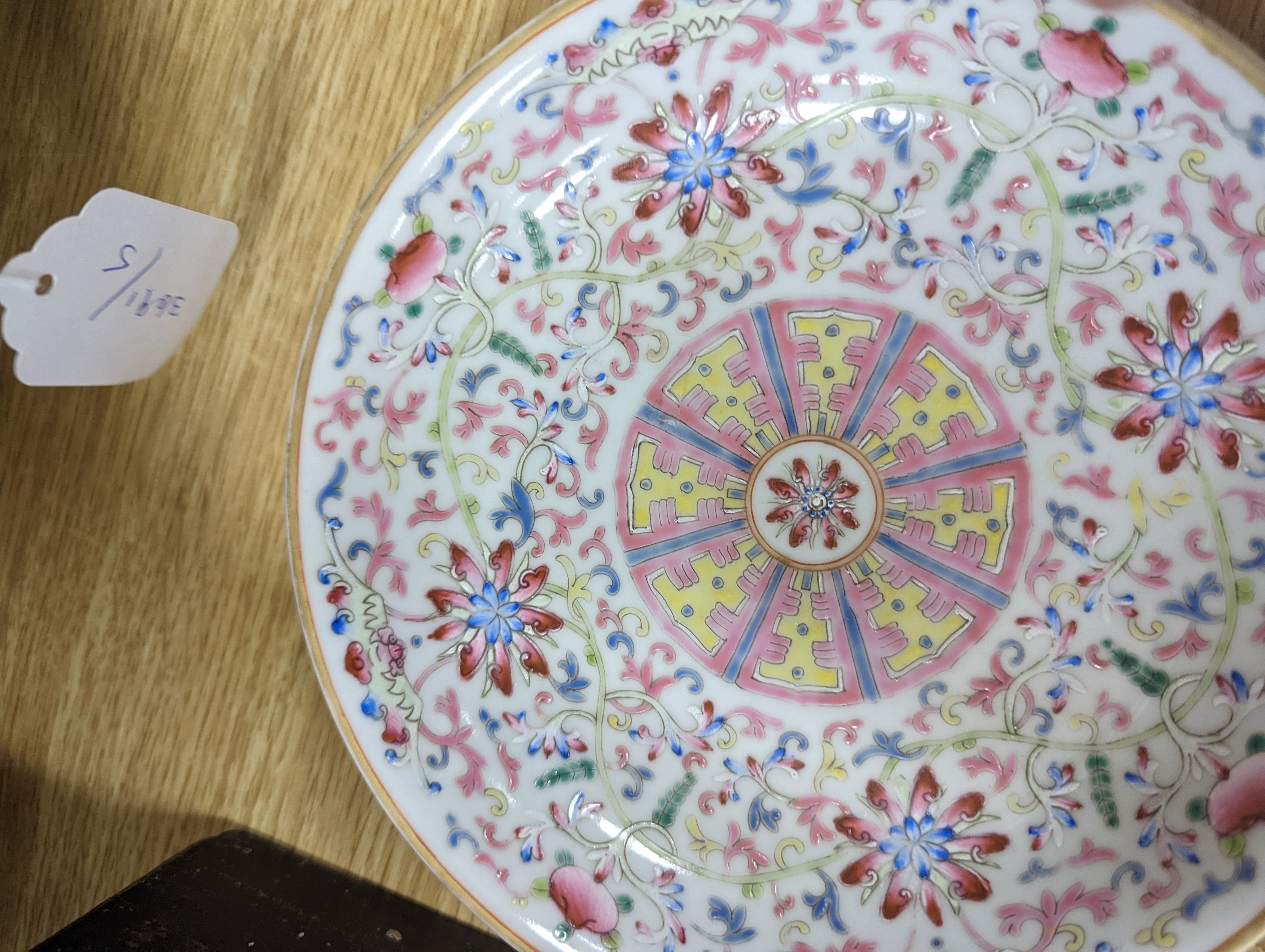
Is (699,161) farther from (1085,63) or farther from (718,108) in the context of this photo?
(1085,63)

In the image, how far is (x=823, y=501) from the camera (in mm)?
671

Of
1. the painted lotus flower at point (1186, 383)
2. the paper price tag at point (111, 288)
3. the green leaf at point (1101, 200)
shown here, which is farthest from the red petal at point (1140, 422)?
the paper price tag at point (111, 288)

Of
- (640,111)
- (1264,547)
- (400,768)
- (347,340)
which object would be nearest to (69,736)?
(400,768)

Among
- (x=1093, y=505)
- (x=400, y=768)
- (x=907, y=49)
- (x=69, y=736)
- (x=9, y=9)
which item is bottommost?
(x=69, y=736)

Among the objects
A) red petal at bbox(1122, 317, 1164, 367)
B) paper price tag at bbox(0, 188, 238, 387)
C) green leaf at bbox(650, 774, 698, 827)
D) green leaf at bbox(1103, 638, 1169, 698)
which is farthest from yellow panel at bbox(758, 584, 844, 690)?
paper price tag at bbox(0, 188, 238, 387)

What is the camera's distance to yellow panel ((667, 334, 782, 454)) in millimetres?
660

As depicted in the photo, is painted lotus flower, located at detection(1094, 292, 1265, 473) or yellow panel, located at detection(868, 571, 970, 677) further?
yellow panel, located at detection(868, 571, 970, 677)

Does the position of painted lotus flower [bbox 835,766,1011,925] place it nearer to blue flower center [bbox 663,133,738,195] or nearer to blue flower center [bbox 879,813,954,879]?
blue flower center [bbox 879,813,954,879]

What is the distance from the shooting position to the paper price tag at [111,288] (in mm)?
509

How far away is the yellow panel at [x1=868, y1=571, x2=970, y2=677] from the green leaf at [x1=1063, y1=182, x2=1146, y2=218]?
299 millimetres

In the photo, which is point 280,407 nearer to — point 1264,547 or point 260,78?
point 260,78

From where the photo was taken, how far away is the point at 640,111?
0.57 metres

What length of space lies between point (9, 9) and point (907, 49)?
68cm

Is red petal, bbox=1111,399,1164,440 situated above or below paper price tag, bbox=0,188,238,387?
above
